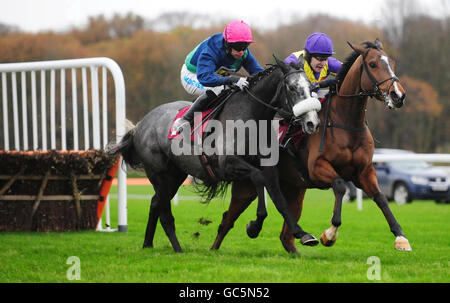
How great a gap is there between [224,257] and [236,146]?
106 cm

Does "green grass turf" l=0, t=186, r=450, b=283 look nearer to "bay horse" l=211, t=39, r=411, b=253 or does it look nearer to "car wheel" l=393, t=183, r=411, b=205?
"bay horse" l=211, t=39, r=411, b=253

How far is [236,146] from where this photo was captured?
621 cm

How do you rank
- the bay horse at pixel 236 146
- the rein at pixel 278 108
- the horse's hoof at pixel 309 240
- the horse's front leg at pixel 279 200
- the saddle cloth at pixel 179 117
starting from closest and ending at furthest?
the horse's hoof at pixel 309 240, the horse's front leg at pixel 279 200, the bay horse at pixel 236 146, the rein at pixel 278 108, the saddle cloth at pixel 179 117

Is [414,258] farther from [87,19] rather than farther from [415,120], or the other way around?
[87,19]

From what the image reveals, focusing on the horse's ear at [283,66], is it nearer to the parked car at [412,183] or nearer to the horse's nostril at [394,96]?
the horse's nostril at [394,96]

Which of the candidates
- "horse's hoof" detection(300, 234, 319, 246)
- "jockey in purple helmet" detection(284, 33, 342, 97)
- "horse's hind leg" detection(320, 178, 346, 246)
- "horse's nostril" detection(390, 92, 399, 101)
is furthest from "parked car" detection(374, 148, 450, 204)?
"horse's hoof" detection(300, 234, 319, 246)

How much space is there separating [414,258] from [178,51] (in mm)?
34476

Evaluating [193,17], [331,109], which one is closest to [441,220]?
[331,109]

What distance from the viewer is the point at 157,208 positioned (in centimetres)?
749

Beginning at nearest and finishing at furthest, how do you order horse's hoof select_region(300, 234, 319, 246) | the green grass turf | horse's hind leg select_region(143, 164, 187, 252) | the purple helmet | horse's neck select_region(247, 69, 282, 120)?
1. the green grass turf
2. horse's hoof select_region(300, 234, 319, 246)
3. horse's neck select_region(247, 69, 282, 120)
4. the purple helmet
5. horse's hind leg select_region(143, 164, 187, 252)

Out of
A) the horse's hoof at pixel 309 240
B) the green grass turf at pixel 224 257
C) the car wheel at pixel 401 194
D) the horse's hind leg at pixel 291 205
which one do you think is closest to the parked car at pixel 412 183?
the car wheel at pixel 401 194

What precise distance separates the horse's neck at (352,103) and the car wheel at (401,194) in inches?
468

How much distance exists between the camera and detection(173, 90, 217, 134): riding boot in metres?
6.67

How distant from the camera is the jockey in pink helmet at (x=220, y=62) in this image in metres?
6.27
